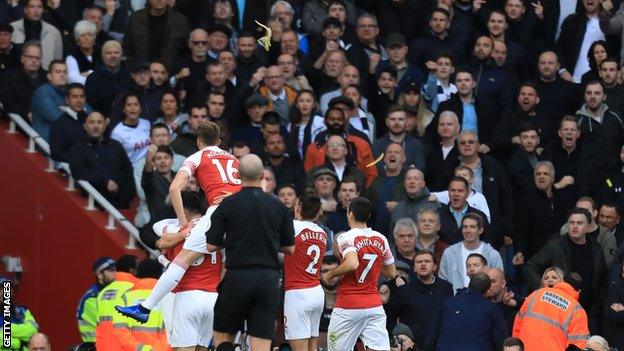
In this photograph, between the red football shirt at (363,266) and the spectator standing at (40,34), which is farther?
the spectator standing at (40,34)

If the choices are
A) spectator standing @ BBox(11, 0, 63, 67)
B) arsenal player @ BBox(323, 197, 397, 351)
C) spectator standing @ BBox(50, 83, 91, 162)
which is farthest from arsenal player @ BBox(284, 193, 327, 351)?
spectator standing @ BBox(11, 0, 63, 67)

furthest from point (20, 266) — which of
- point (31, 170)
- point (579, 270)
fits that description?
point (579, 270)

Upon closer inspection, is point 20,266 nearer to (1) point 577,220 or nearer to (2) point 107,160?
(2) point 107,160

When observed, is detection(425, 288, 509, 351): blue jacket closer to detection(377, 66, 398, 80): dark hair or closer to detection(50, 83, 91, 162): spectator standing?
detection(377, 66, 398, 80): dark hair

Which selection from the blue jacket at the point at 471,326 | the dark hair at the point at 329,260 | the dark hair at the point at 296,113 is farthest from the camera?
the dark hair at the point at 296,113

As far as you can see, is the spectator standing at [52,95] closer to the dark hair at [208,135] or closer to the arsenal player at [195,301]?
the dark hair at [208,135]

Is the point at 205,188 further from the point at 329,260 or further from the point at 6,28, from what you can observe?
the point at 6,28

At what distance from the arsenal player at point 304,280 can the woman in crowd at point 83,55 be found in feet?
21.5

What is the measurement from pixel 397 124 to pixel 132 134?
10.6 feet

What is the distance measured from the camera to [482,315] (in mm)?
19844

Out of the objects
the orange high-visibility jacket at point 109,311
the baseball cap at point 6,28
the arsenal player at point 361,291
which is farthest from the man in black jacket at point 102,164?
the arsenal player at point 361,291

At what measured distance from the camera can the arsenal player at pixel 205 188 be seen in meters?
17.7

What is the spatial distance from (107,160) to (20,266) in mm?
2367

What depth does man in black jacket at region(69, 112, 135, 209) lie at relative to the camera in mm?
23141
